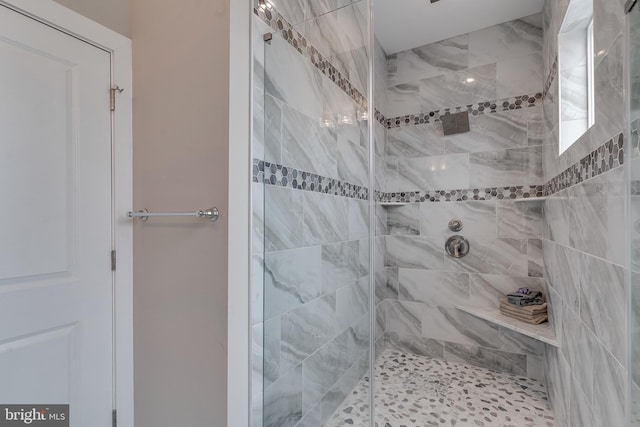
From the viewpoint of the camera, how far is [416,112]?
2789mm

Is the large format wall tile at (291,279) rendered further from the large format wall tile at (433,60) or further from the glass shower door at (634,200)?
the large format wall tile at (433,60)

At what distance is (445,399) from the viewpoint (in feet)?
6.77

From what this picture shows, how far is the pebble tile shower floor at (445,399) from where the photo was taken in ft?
5.92

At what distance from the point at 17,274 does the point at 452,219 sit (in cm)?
271

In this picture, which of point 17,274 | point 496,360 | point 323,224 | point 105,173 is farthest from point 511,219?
point 17,274

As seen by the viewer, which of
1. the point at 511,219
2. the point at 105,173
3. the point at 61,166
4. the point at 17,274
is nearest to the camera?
the point at 17,274

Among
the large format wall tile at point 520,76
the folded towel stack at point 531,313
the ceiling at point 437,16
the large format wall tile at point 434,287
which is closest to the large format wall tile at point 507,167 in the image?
the large format wall tile at point 520,76

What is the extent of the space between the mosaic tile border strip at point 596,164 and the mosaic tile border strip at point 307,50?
1.01 meters

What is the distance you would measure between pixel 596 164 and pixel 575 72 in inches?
34.4

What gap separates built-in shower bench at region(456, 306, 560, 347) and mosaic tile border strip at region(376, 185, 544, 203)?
903 millimetres

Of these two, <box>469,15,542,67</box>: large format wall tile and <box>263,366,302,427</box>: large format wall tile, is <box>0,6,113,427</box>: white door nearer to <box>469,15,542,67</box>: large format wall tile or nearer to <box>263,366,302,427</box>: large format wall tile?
<box>263,366,302,427</box>: large format wall tile

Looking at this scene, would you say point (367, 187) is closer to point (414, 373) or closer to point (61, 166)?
point (61, 166)

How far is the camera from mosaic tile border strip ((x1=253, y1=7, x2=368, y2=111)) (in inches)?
51.8

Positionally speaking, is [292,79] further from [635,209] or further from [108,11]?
[635,209]
